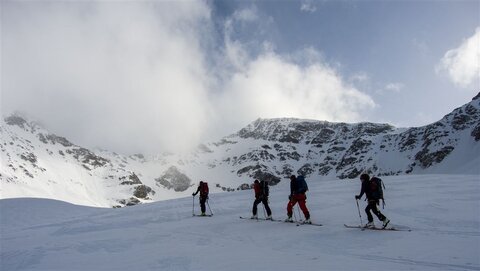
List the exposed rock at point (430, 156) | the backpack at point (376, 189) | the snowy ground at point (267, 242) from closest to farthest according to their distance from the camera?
the snowy ground at point (267, 242), the backpack at point (376, 189), the exposed rock at point (430, 156)

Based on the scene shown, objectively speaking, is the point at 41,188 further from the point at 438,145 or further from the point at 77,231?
the point at 438,145

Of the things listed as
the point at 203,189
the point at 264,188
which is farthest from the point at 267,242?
the point at 203,189

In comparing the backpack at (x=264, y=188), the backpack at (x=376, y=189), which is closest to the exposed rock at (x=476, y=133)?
the backpack at (x=264, y=188)

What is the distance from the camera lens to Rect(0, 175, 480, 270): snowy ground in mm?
8891

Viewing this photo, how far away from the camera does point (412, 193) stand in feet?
75.5

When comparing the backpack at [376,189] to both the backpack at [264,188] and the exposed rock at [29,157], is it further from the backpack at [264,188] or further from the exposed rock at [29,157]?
the exposed rock at [29,157]

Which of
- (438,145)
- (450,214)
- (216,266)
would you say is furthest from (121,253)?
→ (438,145)

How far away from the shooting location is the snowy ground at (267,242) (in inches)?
350

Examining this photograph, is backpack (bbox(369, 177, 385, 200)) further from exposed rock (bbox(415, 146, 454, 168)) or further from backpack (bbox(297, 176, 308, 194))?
exposed rock (bbox(415, 146, 454, 168))

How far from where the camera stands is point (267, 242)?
39.3ft

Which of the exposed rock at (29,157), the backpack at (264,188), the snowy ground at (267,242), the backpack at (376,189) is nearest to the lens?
the snowy ground at (267,242)

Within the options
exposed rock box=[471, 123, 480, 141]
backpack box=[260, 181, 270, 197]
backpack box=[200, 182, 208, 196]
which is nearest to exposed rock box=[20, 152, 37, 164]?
backpack box=[200, 182, 208, 196]

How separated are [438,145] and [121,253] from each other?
567 feet

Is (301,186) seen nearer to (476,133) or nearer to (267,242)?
(267,242)
